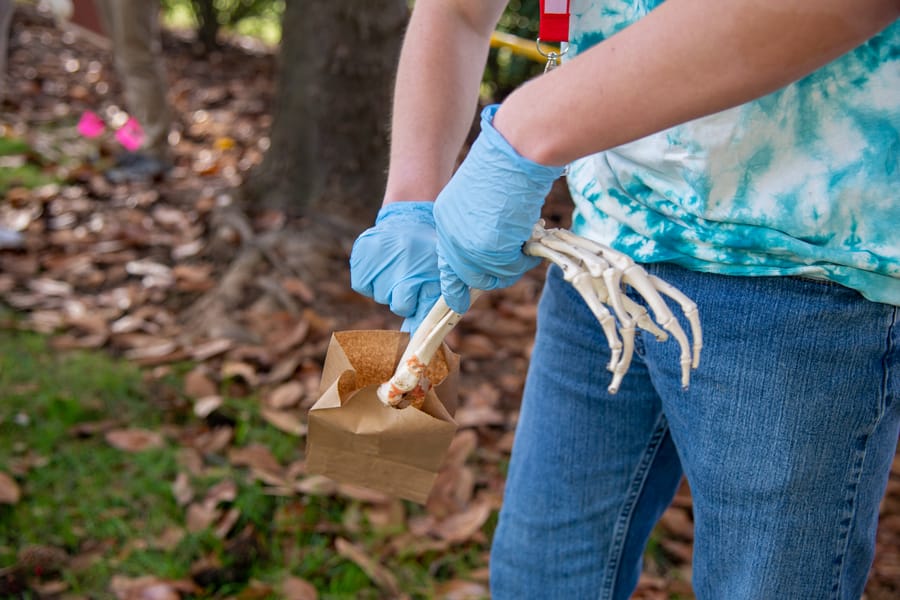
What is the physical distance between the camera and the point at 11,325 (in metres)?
2.91

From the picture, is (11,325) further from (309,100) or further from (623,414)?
(623,414)

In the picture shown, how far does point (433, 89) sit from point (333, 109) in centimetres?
199

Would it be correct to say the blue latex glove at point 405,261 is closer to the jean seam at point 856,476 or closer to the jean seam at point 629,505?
the jean seam at point 629,505

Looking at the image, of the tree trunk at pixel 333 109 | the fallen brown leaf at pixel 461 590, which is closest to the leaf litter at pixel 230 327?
the fallen brown leaf at pixel 461 590

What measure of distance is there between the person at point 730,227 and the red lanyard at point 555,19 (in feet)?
0.13

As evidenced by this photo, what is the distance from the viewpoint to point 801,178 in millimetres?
961

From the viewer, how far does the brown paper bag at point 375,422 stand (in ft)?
3.88

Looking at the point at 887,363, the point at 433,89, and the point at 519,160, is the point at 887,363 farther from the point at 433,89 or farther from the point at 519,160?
the point at 433,89

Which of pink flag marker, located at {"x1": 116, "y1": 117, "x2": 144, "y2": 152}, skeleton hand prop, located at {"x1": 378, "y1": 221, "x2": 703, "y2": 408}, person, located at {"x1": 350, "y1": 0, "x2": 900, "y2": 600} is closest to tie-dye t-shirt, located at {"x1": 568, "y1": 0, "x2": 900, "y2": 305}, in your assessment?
person, located at {"x1": 350, "y1": 0, "x2": 900, "y2": 600}

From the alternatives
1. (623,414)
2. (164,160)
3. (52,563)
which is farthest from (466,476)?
(164,160)

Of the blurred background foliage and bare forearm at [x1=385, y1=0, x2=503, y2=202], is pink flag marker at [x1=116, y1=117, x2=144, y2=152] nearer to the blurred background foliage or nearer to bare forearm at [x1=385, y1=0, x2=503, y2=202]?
the blurred background foliage

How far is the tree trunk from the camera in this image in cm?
312

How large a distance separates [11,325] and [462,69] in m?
2.22

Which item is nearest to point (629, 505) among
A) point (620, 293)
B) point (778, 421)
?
point (778, 421)
